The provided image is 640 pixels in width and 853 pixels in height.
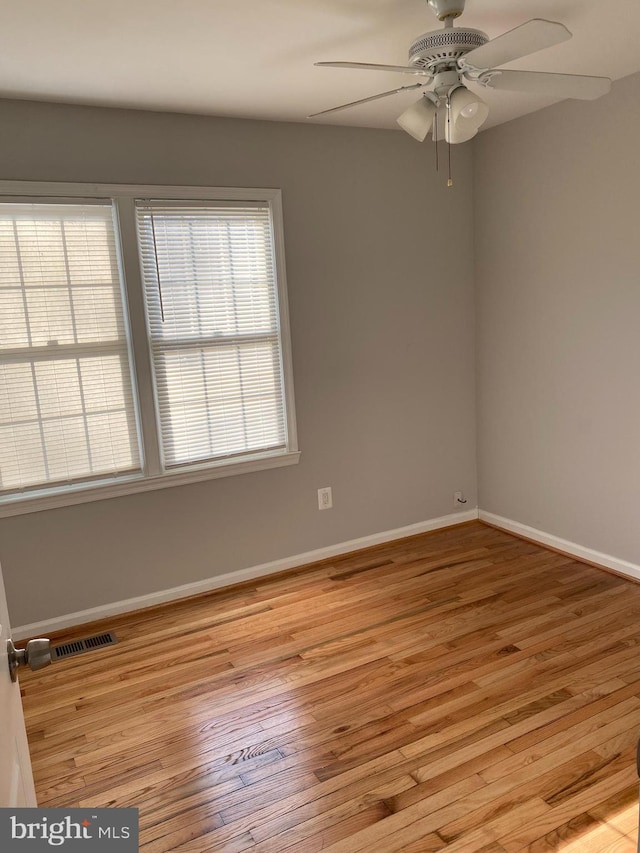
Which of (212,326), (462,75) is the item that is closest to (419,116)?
(462,75)

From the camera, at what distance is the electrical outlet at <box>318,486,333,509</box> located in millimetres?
3799

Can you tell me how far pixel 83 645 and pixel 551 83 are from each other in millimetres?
3059

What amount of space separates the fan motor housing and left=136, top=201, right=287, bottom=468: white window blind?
1.49 metres

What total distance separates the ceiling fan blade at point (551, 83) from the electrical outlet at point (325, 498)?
233cm

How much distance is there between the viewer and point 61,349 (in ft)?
9.84

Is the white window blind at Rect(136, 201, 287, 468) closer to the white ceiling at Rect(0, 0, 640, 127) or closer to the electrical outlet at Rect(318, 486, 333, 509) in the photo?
the electrical outlet at Rect(318, 486, 333, 509)

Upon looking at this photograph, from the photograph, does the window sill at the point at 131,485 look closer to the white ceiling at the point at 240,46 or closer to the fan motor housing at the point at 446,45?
the white ceiling at the point at 240,46

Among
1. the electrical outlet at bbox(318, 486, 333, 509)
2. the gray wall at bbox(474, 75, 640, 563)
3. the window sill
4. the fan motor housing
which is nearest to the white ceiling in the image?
the fan motor housing

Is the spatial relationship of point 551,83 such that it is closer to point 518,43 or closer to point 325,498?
point 518,43

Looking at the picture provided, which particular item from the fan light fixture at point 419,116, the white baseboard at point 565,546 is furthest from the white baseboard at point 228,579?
the fan light fixture at point 419,116

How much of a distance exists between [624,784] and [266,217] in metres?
2.97

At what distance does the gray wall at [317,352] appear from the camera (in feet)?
10.00

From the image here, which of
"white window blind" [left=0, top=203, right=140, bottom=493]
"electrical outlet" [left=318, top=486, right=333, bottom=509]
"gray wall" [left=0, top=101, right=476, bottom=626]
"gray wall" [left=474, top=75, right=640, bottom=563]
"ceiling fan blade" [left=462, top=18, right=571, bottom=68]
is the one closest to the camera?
"ceiling fan blade" [left=462, top=18, right=571, bottom=68]

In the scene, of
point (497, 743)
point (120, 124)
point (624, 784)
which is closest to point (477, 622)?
point (497, 743)
